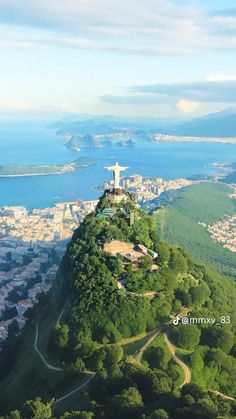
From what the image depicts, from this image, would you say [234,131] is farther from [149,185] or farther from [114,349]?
[114,349]

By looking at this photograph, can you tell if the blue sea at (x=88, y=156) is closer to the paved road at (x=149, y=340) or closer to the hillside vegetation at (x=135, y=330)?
the hillside vegetation at (x=135, y=330)

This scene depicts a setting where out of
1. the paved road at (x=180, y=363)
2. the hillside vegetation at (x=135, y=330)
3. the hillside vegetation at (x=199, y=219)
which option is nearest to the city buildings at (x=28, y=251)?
the hillside vegetation at (x=135, y=330)

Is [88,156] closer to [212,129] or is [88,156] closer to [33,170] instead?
[33,170]

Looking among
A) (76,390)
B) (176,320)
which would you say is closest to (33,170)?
(176,320)

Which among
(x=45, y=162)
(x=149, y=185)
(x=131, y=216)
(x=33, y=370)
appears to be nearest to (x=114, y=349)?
(x=33, y=370)

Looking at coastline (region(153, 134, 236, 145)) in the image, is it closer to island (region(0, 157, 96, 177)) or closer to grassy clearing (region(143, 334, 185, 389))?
island (region(0, 157, 96, 177))

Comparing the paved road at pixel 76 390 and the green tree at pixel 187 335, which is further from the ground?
the green tree at pixel 187 335

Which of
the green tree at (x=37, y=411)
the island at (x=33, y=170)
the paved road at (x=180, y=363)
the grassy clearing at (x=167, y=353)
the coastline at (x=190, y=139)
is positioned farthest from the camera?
the coastline at (x=190, y=139)

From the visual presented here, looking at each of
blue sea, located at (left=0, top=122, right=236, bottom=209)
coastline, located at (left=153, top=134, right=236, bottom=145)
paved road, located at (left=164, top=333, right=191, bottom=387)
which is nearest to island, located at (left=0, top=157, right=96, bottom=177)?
blue sea, located at (left=0, top=122, right=236, bottom=209)

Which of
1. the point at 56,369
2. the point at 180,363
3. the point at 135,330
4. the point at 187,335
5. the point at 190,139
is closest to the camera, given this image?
the point at 180,363
